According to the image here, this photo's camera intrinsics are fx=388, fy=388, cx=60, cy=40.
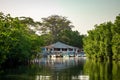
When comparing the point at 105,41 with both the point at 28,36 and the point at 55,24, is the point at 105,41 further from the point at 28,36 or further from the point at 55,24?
the point at 55,24

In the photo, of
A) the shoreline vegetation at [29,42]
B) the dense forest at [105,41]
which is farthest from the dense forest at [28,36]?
the dense forest at [105,41]

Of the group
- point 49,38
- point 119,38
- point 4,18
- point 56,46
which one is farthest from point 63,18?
point 4,18

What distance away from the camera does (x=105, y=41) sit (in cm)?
6462

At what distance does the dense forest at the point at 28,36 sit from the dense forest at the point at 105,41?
10.0m

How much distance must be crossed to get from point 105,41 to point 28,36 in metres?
13.0

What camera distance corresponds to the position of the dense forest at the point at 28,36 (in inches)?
1702

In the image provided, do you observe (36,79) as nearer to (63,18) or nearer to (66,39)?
(66,39)

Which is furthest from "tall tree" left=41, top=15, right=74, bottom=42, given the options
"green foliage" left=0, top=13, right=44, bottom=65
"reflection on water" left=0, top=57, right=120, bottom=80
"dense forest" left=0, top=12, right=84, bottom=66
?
"reflection on water" left=0, top=57, right=120, bottom=80

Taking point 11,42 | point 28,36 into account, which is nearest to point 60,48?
point 28,36

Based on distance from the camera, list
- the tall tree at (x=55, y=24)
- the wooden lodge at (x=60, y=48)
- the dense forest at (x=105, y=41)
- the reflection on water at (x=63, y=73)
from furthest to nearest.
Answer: the tall tree at (x=55, y=24), the wooden lodge at (x=60, y=48), the dense forest at (x=105, y=41), the reflection on water at (x=63, y=73)

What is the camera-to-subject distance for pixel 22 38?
178ft

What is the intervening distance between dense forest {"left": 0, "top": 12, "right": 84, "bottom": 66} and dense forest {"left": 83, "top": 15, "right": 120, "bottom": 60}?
10.0 m

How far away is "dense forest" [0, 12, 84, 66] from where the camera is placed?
4322cm

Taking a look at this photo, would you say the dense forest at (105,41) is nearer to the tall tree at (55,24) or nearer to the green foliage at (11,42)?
the green foliage at (11,42)
